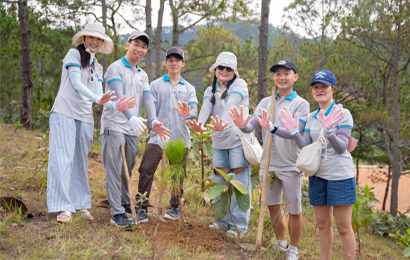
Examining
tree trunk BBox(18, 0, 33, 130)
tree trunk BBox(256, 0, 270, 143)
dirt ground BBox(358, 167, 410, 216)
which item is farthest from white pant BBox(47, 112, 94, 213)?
dirt ground BBox(358, 167, 410, 216)

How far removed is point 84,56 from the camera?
292cm

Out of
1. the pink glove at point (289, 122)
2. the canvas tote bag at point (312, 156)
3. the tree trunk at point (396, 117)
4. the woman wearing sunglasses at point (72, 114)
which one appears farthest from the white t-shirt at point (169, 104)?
the tree trunk at point (396, 117)

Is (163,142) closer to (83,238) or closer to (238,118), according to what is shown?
(238,118)

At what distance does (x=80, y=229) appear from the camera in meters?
2.66

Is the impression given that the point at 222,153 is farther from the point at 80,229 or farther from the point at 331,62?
the point at 331,62

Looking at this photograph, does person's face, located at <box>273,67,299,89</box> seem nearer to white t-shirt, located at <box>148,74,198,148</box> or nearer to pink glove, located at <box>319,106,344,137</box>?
pink glove, located at <box>319,106,344,137</box>

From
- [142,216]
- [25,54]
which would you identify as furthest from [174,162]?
[25,54]

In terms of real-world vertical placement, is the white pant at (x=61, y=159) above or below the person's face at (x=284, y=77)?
below

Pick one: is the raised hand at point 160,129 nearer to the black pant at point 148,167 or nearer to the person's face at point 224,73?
the black pant at point 148,167

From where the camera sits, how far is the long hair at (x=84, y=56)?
2.91 m

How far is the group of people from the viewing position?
2.45m

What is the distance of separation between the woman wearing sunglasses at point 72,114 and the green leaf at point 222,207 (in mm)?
1200

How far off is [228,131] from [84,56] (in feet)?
5.19

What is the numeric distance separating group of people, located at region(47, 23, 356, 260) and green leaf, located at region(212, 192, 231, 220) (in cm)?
23
